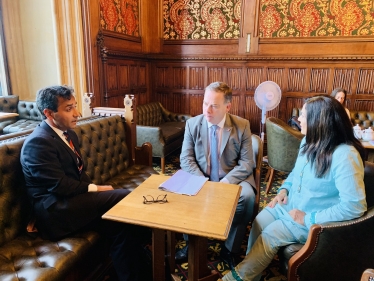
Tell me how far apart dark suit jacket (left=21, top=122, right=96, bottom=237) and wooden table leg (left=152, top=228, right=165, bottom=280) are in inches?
20.5

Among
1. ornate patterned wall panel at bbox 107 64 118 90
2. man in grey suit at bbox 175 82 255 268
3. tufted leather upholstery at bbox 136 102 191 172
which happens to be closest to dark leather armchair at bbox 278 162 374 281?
man in grey suit at bbox 175 82 255 268

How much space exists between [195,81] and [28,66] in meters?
3.08

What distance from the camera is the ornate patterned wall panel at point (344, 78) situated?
16.6 feet

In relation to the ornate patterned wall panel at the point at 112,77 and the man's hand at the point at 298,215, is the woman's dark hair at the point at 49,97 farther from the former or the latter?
the ornate patterned wall panel at the point at 112,77

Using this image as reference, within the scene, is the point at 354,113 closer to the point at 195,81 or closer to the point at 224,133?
the point at 195,81

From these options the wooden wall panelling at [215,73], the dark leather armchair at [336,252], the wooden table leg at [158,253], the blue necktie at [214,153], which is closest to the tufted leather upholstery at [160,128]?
the wooden wall panelling at [215,73]

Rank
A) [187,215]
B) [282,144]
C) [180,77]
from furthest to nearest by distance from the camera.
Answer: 1. [180,77]
2. [282,144]
3. [187,215]

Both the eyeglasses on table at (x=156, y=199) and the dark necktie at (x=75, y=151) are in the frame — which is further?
the dark necktie at (x=75, y=151)

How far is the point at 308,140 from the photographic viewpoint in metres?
1.83

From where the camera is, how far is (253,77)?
18.3 ft

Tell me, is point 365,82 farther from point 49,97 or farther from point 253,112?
point 49,97

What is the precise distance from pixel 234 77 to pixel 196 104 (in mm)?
973

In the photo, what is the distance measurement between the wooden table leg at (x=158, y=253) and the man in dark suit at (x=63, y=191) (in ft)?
0.72

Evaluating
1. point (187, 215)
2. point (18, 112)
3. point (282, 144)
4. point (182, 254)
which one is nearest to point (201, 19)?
point (282, 144)
